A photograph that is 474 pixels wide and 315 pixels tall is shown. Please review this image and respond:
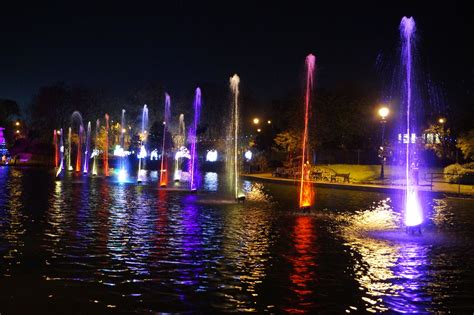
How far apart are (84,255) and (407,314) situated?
6.91 meters

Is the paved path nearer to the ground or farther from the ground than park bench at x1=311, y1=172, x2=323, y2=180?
nearer to the ground

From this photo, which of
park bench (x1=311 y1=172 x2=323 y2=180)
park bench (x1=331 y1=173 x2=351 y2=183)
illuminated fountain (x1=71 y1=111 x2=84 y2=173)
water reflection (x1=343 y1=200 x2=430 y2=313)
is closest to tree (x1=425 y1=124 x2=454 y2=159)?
park bench (x1=311 y1=172 x2=323 y2=180)

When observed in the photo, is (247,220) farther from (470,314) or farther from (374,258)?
(470,314)

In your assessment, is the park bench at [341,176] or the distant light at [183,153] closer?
the park bench at [341,176]

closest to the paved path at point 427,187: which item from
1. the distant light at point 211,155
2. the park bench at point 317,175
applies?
the park bench at point 317,175

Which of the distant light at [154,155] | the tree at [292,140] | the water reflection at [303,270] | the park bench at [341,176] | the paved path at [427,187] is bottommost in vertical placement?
the water reflection at [303,270]

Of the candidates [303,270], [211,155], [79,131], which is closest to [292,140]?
[211,155]

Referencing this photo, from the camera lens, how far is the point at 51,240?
44.8 ft

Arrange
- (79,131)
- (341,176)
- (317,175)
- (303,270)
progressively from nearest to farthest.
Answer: (303,270) < (341,176) < (317,175) < (79,131)

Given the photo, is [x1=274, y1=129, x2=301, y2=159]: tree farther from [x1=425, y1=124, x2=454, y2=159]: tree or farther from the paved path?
[x1=425, y1=124, x2=454, y2=159]: tree

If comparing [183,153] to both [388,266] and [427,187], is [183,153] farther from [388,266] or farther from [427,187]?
[388,266]

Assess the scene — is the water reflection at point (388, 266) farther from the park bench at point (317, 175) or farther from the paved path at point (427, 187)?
the park bench at point (317, 175)

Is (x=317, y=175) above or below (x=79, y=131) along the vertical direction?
below

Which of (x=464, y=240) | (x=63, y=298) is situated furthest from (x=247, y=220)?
(x=63, y=298)
